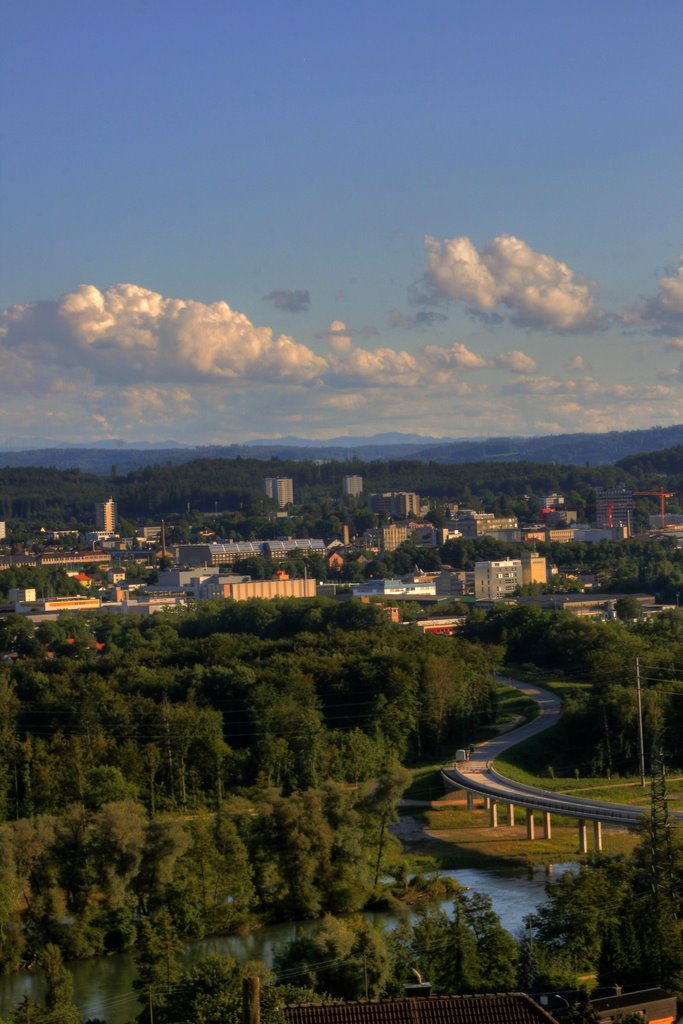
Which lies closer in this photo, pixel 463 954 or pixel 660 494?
pixel 463 954

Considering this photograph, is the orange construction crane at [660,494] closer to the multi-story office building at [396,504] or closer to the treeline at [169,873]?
the multi-story office building at [396,504]

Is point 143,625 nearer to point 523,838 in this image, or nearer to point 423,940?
point 523,838

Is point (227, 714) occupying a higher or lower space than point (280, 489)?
lower

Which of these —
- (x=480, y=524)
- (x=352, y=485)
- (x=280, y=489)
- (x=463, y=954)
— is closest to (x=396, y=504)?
(x=480, y=524)

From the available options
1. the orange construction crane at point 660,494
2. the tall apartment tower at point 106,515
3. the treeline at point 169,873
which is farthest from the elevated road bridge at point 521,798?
the tall apartment tower at point 106,515

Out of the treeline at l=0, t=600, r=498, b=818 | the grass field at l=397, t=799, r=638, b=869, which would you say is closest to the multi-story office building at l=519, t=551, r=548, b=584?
the treeline at l=0, t=600, r=498, b=818

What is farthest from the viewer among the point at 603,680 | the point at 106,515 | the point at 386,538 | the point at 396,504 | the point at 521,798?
the point at 106,515

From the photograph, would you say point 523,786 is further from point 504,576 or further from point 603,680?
point 504,576

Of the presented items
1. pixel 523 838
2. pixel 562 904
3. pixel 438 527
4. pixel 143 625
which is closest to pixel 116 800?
pixel 523 838
